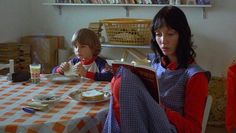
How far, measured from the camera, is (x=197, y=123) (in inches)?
56.5

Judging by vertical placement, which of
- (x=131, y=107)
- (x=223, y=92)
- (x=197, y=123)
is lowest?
(x=223, y=92)

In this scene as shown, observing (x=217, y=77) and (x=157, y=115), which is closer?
(x=157, y=115)

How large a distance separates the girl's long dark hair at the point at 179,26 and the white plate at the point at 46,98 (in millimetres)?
533

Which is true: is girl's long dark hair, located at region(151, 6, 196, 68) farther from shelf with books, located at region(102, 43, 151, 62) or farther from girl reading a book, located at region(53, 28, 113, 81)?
shelf with books, located at region(102, 43, 151, 62)

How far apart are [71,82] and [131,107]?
847 millimetres

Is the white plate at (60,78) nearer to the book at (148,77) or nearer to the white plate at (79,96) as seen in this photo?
the white plate at (79,96)

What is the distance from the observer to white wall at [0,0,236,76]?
3.18 metres

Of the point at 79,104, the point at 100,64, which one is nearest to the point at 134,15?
the point at 100,64

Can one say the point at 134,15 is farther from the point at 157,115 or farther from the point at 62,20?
the point at 157,115

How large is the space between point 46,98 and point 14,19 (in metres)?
2.20

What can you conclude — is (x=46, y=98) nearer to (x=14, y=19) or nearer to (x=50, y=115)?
(x=50, y=115)

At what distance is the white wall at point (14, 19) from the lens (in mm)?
3439

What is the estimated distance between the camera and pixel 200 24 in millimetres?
3248

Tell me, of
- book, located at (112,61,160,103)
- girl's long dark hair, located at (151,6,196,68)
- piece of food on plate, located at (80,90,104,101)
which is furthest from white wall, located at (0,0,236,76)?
book, located at (112,61,160,103)
